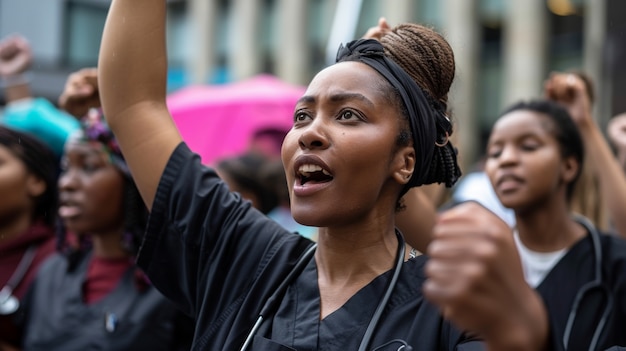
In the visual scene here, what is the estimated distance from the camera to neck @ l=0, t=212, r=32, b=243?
4.25 meters

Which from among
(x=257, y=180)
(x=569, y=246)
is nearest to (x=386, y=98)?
(x=569, y=246)

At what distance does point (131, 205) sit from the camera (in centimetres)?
386

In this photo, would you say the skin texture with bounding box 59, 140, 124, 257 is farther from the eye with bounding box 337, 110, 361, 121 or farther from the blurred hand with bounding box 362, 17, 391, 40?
the eye with bounding box 337, 110, 361, 121

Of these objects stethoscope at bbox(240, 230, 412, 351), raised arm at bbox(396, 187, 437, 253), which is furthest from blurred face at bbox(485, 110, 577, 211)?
stethoscope at bbox(240, 230, 412, 351)

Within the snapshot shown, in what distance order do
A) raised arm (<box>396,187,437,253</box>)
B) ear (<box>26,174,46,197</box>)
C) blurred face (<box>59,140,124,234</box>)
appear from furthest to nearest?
1. ear (<box>26,174,46,197</box>)
2. blurred face (<box>59,140,124,234</box>)
3. raised arm (<box>396,187,437,253</box>)

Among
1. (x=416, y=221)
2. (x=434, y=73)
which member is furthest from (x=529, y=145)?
(x=434, y=73)

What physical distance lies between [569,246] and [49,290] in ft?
7.07

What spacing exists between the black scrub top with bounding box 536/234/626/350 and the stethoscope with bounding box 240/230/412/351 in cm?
103

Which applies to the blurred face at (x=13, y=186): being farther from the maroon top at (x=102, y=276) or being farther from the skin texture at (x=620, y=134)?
the skin texture at (x=620, y=134)

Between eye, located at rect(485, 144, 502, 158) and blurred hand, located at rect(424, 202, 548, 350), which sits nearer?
blurred hand, located at rect(424, 202, 548, 350)

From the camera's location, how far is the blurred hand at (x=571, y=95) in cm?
391

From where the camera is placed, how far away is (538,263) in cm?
349

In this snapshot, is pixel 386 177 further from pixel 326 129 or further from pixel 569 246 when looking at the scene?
pixel 569 246

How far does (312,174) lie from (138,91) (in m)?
0.58
